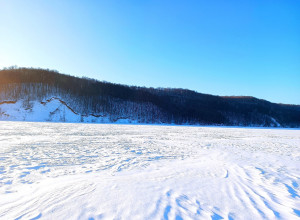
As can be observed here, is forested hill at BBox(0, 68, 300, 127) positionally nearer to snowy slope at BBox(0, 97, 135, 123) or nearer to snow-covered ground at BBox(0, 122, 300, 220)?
snowy slope at BBox(0, 97, 135, 123)

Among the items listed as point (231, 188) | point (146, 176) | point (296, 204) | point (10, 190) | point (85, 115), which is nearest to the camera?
point (296, 204)

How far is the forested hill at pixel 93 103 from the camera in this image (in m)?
51.5

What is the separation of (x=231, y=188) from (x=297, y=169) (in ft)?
12.7

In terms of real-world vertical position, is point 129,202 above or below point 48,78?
below

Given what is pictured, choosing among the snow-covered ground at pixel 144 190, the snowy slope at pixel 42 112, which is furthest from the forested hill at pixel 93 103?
the snow-covered ground at pixel 144 190

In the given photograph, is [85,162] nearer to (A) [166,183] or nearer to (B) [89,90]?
(A) [166,183]

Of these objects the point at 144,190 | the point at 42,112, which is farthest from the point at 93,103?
the point at 144,190

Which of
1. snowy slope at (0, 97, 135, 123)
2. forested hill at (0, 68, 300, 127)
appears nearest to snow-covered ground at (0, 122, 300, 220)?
snowy slope at (0, 97, 135, 123)

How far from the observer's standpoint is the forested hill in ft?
169

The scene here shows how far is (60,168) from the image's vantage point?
532cm

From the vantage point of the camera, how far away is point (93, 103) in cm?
6153

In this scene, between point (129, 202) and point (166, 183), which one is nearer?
point (129, 202)

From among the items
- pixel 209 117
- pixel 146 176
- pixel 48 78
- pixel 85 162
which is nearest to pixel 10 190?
pixel 85 162

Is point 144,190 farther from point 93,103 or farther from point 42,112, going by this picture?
point 93,103
